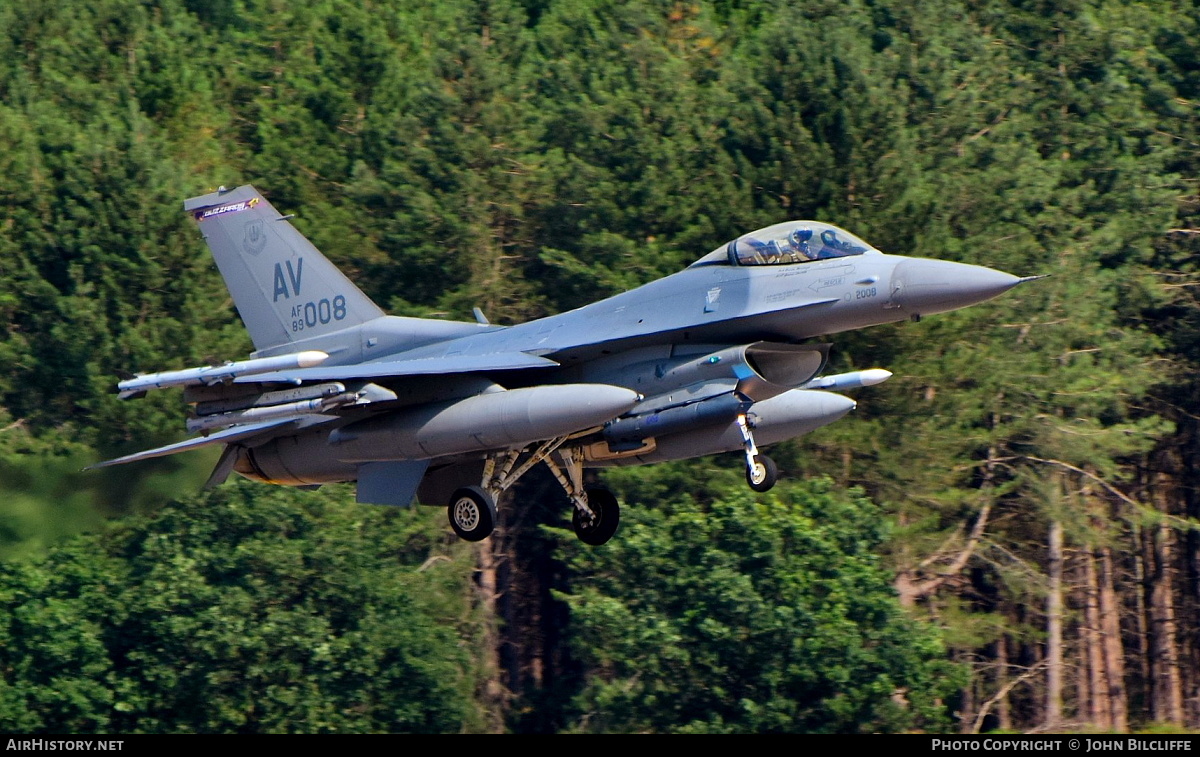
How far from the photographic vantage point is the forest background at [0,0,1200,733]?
3106 cm

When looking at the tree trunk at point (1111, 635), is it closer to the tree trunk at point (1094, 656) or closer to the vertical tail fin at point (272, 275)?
the tree trunk at point (1094, 656)

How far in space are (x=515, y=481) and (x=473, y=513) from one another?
1.78 feet

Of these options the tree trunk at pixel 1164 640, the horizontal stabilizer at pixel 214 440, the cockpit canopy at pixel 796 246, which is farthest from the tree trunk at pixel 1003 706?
the horizontal stabilizer at pixel 214 440

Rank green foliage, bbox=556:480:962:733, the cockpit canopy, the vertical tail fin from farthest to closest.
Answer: green foliage, bbox=556:480:962:733
the vertical tail fin
the cockpit canopy

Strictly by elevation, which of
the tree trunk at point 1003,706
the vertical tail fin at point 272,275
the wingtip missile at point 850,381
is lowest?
the tree trunk at point 1003,706

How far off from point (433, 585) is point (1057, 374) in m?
12.4

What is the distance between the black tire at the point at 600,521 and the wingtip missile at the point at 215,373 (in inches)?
131

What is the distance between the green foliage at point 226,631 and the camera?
1260 inches

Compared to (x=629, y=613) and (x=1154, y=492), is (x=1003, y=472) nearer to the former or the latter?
(x=1154, y=492)

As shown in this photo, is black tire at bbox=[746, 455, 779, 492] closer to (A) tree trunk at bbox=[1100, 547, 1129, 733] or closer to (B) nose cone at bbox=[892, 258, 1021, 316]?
(B) nose cone at bbox=[892, 258, 1021, 316]

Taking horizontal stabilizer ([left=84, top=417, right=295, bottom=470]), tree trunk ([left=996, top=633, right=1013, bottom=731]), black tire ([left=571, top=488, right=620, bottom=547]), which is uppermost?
horizontal stabilizer ([left=84, top=417, right=295, bottom=470])

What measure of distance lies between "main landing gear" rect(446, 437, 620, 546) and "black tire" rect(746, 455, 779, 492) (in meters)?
1.96

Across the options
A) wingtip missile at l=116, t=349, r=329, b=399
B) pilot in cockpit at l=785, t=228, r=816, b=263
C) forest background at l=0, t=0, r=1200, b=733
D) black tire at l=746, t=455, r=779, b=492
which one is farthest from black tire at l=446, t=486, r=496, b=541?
forest background at l=0, t=0, r=1200, b=733

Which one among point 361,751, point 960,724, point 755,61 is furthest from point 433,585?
point 361,751
